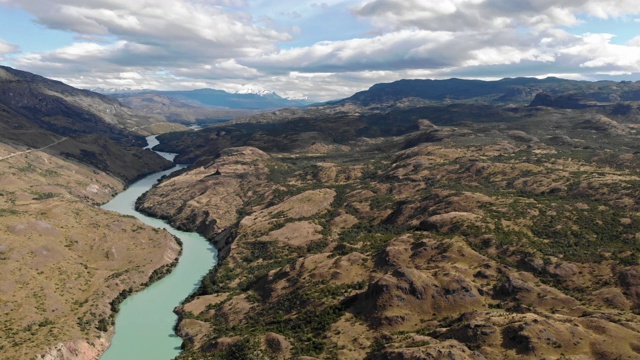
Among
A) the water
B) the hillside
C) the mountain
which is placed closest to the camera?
the hillside

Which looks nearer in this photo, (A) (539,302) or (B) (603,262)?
(A) (539,302)

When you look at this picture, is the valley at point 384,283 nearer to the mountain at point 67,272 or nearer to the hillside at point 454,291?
the hillside at point 454,291

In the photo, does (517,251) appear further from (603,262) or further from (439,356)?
(439,356)

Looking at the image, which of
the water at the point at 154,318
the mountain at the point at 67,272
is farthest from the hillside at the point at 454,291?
the mountain at the point at 67,272

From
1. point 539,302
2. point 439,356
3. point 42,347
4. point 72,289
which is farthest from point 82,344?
point 539,302

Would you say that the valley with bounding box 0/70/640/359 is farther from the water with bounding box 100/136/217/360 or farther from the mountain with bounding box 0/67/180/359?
the water with bounding box 100/136/217/360

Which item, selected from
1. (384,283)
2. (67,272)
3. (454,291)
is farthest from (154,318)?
(454,291)

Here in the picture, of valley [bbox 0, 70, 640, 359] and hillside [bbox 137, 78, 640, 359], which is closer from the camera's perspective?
hillside [bbox 137, 78, 640, 359]

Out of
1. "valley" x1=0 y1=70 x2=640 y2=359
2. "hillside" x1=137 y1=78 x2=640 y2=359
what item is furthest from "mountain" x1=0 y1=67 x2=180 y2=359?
"hillside" x1=137 y1=78 x2=640 y2=359

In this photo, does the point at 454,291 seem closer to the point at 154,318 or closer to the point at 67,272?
the point at 154,318

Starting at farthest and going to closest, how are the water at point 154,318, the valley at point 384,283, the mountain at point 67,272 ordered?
1. the water at point 154,318
2. the mountain at point 67,272
3. the valley at point 384,283

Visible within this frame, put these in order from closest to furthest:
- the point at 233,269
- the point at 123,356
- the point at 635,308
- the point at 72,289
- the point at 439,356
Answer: the point at 439,356 < the point at 635,308 < the point at 123,356 < the point at 72,289 < the point at 233,269
